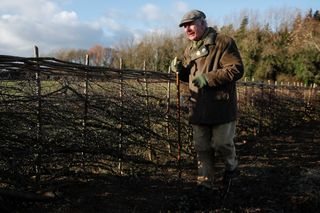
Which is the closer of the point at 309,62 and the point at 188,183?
the point at 188,183

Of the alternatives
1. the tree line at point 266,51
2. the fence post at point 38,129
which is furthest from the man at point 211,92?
the tree line at point 266,51

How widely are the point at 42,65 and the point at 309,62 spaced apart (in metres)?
30.0

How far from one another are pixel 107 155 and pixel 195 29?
1.99 metres

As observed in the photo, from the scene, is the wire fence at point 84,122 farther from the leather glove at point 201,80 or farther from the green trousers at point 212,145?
the leather glove at point 201,80

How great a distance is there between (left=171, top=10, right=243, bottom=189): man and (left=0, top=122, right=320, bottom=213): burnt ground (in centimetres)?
37

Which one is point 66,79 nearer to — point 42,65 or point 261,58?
point 42,65

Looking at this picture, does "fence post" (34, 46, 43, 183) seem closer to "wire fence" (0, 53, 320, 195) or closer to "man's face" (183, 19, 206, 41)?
"wire fence" (0, 53, 320, 195)

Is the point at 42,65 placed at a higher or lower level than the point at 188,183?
higher

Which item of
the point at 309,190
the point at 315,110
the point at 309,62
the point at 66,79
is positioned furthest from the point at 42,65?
the point at 309,62

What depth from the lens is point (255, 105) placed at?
38.7 ft

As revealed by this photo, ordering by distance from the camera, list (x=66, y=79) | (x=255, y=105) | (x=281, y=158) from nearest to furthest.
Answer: (x=66, y=79) < (x=281, y=158) < (x=255, y=105)

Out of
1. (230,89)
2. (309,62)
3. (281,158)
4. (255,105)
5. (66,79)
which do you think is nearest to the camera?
(230,89)

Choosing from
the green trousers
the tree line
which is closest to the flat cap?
the green trousers

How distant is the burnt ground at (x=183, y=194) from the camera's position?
4.42 m
